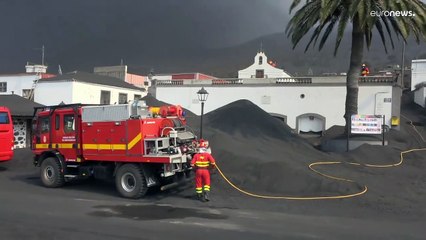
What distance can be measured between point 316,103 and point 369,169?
20007 mm

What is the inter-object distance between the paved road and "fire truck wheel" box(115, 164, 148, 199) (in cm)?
34

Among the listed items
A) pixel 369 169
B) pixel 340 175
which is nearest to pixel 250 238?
pixel 340 175

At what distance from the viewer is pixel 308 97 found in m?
38.2

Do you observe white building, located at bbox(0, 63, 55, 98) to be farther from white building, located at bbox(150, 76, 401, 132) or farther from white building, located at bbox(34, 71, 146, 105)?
white building, located at bbox(150, 76, 401, 132)

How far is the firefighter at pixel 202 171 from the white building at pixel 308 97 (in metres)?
25.6

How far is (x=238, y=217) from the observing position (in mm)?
10656

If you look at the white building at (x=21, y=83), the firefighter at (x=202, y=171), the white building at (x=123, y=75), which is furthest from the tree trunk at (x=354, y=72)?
the white building at (x=123, y=75)

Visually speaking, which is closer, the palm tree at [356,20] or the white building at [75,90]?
the palm tree at [356,20]

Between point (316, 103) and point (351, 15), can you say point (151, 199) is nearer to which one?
point (351, 15)

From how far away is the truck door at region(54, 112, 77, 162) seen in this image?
49.8ft

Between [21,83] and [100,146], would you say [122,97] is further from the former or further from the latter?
[100,146]

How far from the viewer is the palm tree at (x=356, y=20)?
76.8ft

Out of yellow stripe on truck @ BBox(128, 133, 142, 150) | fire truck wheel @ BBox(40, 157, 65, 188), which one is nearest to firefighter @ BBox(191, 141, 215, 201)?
yellow stripe on truck @ BBox(128, 133, 142, 150)

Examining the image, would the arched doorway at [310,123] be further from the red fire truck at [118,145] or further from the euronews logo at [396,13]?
the red fire truck at [118,145]
